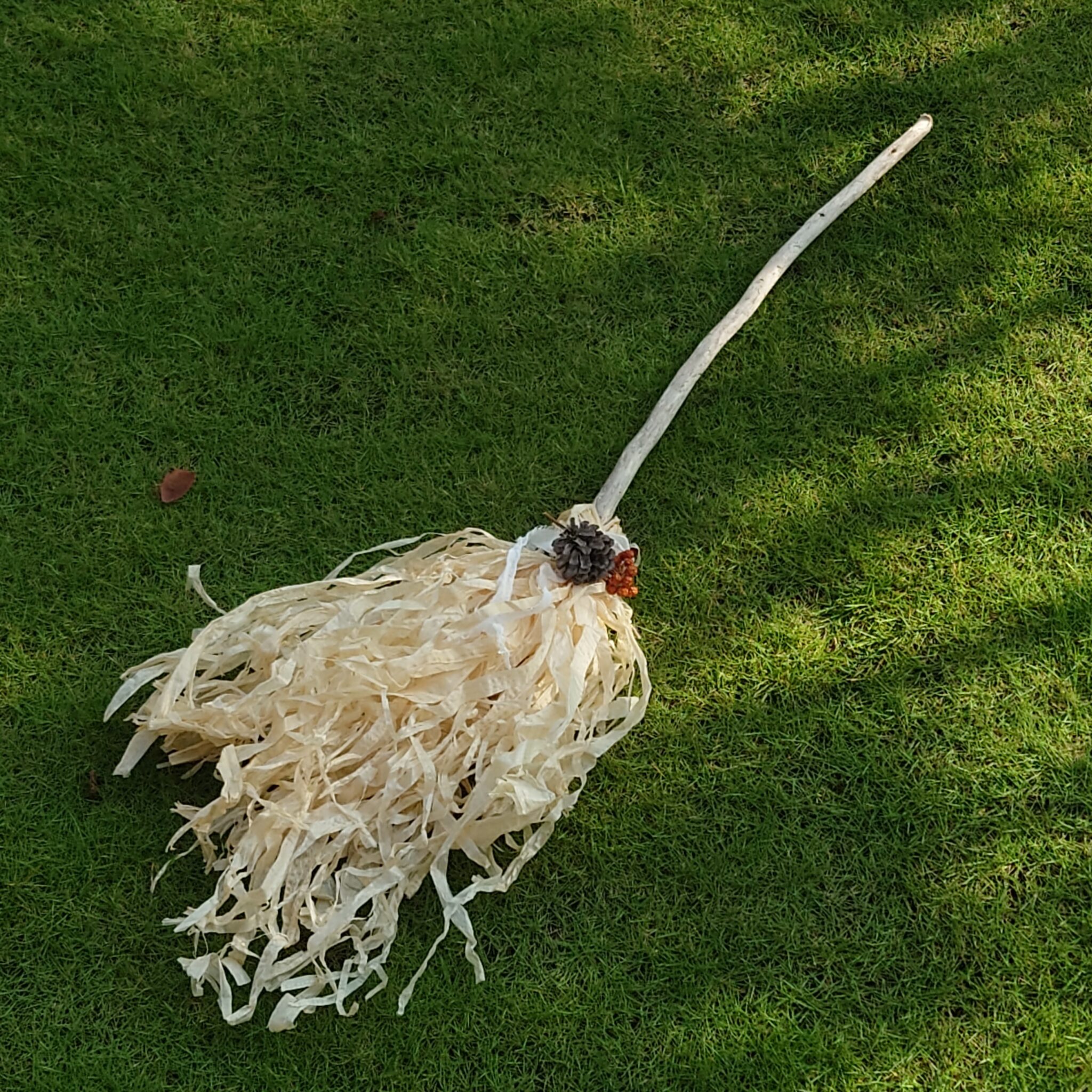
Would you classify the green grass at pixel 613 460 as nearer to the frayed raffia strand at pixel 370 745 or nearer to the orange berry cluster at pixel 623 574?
the frayed raffia strand at pixel 370 745

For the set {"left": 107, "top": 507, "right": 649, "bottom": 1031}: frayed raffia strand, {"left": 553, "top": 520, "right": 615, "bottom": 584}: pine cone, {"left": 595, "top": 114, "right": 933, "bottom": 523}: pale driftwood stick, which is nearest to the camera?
{"left": 107, "top": 507, "right": 649, "bottom": 1031}: frayed raffia strand

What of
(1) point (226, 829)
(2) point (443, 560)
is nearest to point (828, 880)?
(2) point (443, 560)

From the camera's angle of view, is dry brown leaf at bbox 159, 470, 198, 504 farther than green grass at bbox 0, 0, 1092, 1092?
Yes

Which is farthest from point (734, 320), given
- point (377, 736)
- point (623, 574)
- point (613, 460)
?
point (377, 736)

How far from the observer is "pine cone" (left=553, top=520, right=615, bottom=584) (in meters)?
2.17

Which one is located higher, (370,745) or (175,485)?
(175,485)

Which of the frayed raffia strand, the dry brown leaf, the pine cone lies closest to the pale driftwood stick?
the pine cone

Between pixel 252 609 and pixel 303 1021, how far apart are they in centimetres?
70

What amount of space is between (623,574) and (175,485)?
3.11ft

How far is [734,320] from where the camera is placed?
103 inches

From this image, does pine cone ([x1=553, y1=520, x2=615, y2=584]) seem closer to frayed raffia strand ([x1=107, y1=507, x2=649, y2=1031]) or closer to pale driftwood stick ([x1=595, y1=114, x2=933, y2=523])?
frayed raffia strand ([x1=107, y1=507, x2=649, y2=1031])

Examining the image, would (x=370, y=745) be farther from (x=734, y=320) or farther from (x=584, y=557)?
(x=734, y=320)

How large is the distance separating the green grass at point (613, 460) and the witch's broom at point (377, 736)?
0.09m

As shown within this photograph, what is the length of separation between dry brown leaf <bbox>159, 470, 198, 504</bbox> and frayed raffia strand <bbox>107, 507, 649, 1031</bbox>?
1.21ft
